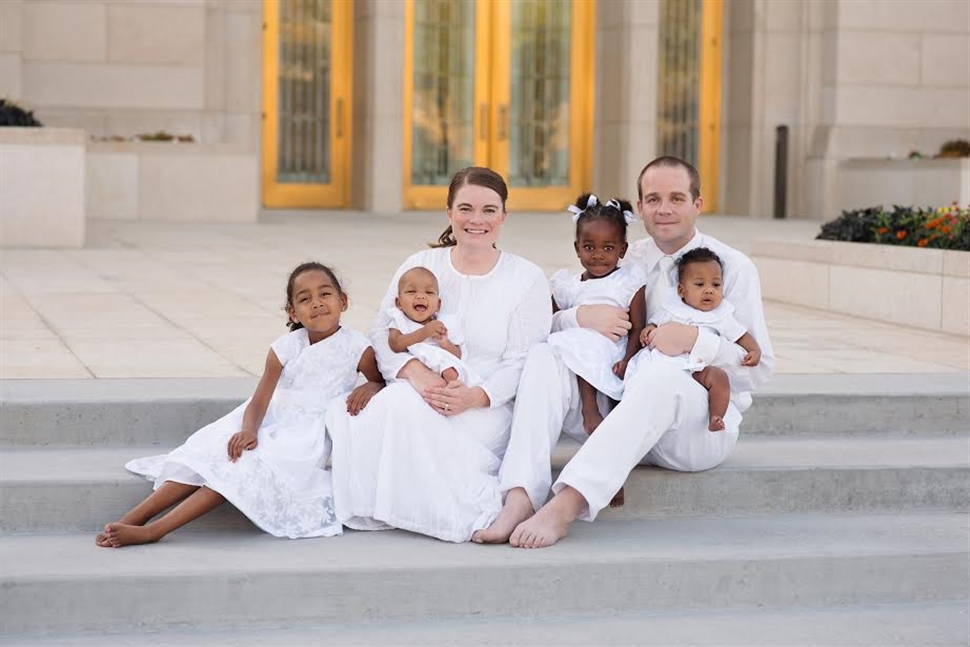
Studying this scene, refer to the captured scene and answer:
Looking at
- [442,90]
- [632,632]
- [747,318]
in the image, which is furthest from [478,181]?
[442,90]

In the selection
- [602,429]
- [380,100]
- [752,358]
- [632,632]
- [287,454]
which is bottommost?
[632,632]

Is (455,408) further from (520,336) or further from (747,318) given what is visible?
(747,318)

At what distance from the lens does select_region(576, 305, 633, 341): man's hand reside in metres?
5.95

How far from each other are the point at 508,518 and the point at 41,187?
32.4 ft

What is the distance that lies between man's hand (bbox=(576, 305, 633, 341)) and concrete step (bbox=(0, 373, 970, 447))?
38.0 inches

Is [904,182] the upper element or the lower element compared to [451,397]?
upper

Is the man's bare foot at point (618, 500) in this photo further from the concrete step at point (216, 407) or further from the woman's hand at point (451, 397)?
the concrete step at point (216, 407)

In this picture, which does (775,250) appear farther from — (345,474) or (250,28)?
(250,28)

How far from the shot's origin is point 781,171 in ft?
75.5

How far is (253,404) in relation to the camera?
5.62m

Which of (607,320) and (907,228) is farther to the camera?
(907,228)

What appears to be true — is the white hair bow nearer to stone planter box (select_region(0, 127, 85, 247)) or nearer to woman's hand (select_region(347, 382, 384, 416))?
woman's hand (select_region(347, 382, 384, 416))

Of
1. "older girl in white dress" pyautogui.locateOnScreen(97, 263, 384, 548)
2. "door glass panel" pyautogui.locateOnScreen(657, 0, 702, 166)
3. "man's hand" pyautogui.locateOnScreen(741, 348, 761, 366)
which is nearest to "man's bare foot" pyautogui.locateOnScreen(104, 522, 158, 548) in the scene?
"older girl in white dress" pyautogui.locateOnScreen(97, 263, 384, 548)

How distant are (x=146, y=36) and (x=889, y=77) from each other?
413 inches
